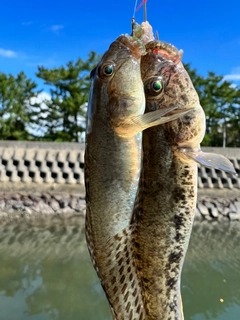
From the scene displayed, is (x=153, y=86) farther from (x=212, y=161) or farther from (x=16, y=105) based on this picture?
(x=16, y=105)

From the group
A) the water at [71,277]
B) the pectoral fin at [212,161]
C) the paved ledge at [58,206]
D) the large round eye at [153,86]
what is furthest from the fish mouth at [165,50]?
the paved ledge at [58,206]

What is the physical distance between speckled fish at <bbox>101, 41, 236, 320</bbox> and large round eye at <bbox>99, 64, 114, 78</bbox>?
14 centimetres

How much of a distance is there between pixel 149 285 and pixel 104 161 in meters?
0.50

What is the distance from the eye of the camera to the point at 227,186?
31.4ft

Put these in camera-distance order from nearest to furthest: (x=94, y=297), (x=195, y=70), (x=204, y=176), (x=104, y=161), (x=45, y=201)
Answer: (x=104, y=161) → (x=94, y=297) → (x=45, y=201) → (x=204, y=176) → (x=195, y=70)

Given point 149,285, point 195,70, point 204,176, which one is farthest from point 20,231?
point 195,70

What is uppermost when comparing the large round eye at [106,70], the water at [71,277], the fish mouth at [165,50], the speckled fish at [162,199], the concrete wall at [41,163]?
the fish mouth at [165,50]

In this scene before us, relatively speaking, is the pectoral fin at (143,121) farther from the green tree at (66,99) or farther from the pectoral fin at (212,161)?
the green tree at (66,99)

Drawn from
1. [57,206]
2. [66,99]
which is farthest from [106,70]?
[66,99]

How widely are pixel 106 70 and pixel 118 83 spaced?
→ 0.21 feet

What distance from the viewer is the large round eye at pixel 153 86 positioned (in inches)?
59.5

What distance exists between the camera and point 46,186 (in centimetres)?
878

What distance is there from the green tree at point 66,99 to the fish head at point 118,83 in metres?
18.4

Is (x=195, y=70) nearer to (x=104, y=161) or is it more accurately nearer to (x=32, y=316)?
(x=32, y=316)
